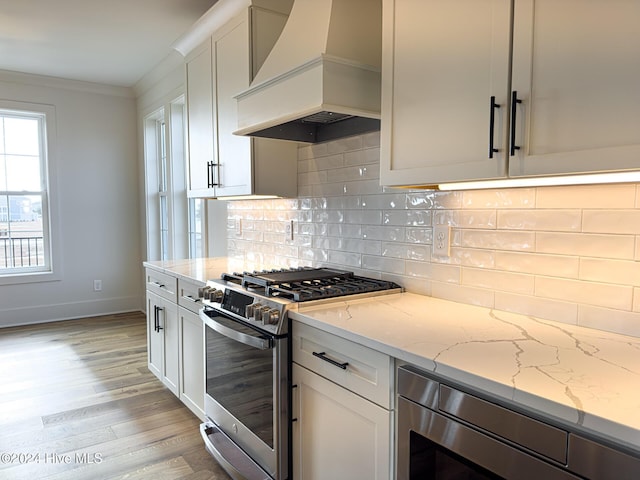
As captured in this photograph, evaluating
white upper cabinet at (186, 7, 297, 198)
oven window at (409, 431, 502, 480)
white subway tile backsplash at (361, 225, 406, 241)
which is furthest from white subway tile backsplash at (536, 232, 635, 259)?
white upper cabinet at (186, 7, 297, 198)

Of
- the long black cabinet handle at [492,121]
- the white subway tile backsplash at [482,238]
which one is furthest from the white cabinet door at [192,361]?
the long black cabinet handle at [492,121]

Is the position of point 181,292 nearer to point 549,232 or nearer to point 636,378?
point 549,232

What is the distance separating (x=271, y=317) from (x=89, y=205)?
14.4ft

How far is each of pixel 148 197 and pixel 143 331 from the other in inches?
60.1

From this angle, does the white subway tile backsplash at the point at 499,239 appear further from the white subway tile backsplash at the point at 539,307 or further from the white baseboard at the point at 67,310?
the white baseboard at the point at 67,310

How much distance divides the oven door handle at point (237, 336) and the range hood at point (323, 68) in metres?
0.91

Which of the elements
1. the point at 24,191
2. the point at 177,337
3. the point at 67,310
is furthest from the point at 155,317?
the point at 24,191

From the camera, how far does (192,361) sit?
8.57ft

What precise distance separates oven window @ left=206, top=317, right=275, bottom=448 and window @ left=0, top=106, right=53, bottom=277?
3.79 meters

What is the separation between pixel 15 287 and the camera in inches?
191

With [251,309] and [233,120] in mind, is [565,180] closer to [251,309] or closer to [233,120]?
[251,309]

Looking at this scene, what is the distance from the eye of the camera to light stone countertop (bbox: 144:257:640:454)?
2.84 feet

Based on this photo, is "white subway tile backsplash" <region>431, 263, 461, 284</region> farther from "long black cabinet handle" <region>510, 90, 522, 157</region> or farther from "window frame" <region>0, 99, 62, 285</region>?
"window frame" <region>0, 99, 62, 285</region>

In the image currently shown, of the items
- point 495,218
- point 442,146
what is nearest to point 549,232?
point 495,218
